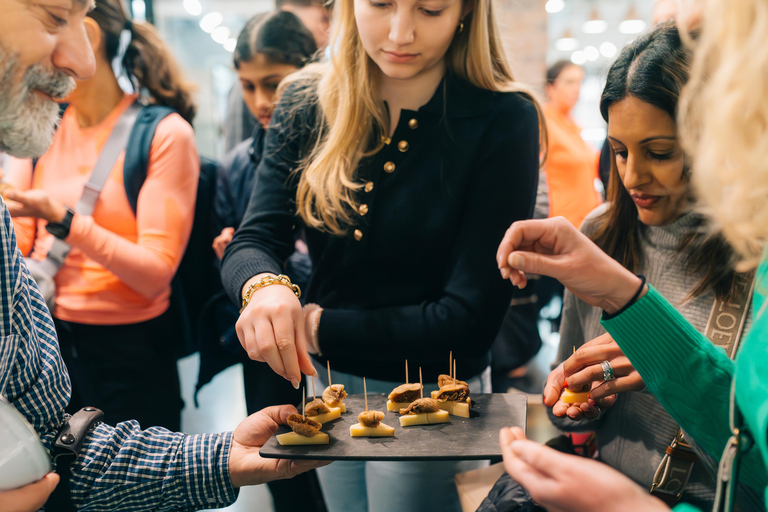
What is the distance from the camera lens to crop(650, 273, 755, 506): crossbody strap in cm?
113

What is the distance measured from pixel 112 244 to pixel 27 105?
0.47m

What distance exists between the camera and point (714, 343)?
1.15 m

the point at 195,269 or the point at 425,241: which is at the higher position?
the point at 425,241

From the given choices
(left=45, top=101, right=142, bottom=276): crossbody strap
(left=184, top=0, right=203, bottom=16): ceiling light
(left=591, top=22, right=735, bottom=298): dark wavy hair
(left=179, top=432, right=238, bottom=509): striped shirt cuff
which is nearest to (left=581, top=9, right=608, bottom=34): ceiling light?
(left=184, top=0, right=203, bottom=16): ceiling light

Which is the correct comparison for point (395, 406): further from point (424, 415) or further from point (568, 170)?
point (568, 170)

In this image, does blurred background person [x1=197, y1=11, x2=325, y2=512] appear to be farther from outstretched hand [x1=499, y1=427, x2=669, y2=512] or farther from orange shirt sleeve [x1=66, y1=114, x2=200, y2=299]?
outstretched hand [x1=499, y1=427, x2=669, y2=512]

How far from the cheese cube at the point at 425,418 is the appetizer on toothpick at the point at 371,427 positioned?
0.05m

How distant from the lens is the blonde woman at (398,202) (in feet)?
4.47

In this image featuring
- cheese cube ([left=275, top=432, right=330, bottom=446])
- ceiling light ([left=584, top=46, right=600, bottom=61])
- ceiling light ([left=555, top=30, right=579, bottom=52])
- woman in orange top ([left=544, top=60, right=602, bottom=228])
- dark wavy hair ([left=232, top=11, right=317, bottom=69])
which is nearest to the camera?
cheese cube ([left=275, top=432, right=330, bottom=446])

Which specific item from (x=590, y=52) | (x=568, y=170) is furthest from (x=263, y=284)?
(x=590, y=52)

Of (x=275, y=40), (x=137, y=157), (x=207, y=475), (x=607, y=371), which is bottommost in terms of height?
(x=207, y=475)

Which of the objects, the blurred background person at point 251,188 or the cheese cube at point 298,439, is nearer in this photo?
the cheese cube at point 298,439

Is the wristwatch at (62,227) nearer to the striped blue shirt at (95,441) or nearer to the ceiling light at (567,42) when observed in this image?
the striped blue shirt at (95,441)

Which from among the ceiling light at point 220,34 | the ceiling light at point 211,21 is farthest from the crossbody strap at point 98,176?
the ceiling light at point 211,21
